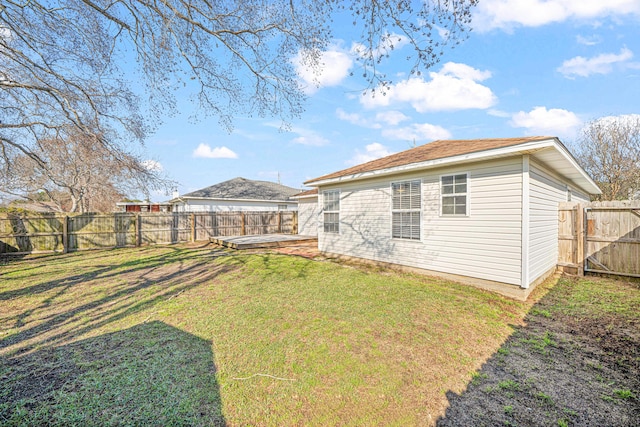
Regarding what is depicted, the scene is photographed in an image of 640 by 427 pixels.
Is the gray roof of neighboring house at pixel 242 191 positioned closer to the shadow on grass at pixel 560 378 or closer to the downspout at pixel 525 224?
the downspout at pixel 525 224

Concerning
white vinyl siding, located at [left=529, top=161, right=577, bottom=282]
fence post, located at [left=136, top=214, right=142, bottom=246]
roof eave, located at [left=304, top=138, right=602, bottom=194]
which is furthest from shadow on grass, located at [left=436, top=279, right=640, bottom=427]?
fence post, located at [left=136, top=214, right=142, bottom=246]

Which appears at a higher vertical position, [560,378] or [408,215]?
[408,215]

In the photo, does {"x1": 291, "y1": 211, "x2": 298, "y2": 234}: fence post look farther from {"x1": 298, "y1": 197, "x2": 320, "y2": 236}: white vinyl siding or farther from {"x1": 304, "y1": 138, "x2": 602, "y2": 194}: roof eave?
{"x1": 304, "y1": 138, "x2": 602, "y2": 194}: roof eave

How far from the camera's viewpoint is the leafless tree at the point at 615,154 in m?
15.9

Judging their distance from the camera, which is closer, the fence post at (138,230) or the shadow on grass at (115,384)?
the shadow on grass at (115,384)

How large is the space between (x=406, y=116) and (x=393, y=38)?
6.24 metres

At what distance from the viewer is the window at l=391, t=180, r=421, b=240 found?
23.2 feet

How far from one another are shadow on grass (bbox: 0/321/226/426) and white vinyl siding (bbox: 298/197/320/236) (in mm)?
12359

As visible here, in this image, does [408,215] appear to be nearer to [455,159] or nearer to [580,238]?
[455,159]

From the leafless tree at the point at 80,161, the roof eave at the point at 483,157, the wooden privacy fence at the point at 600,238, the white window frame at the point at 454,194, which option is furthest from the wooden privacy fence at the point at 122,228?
the wooden privacy fence at the point at 600,238

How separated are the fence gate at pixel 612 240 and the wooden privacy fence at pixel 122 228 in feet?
46.7

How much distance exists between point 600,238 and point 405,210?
5058 millimetres

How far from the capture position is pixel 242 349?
3225 mm

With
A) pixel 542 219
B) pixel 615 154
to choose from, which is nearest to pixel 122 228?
pixel 542 219
